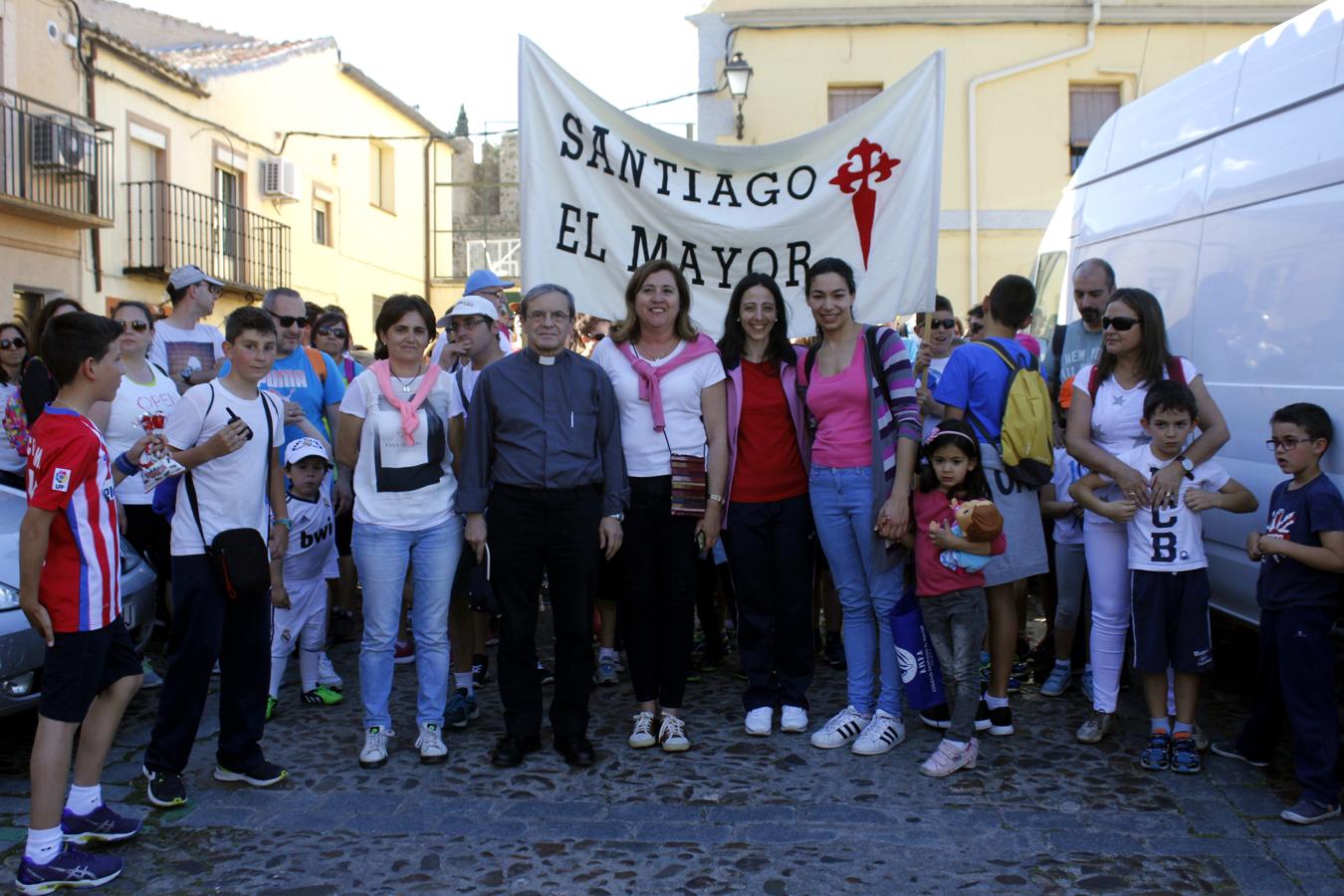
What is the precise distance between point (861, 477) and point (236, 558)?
8.16ft

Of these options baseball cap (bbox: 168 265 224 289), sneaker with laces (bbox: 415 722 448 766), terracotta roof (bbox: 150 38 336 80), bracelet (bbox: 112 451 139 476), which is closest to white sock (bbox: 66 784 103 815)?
sneaker with laces (bbox: 415 722 448 766)

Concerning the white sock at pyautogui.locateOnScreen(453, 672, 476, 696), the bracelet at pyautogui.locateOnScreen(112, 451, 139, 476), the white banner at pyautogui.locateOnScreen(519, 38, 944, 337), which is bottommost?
the white sock at pyautogui.locateOnScreen(453, 672, 476, 696)

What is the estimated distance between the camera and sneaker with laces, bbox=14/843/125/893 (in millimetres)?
3611

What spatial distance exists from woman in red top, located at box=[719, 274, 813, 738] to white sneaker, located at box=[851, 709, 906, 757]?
336 millimetres

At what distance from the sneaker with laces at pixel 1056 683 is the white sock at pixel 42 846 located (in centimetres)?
425

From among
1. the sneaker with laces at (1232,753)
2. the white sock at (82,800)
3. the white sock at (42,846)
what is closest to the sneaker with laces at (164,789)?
the white sock at (82,800)

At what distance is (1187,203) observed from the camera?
543 centimetres

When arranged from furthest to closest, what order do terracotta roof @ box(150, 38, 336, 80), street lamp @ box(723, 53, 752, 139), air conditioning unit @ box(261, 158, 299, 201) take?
air conditioning unit @ box(261, 158, 299, 201) → terracotta roof @ box(150, 38, 336, 80) → street lamp @ box(723, 53, 752, 139)

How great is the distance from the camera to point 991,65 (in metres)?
17.5

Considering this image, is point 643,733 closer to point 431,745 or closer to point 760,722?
point 760,722

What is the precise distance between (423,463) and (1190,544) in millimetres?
3072

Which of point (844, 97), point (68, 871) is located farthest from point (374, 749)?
point (844, 97)

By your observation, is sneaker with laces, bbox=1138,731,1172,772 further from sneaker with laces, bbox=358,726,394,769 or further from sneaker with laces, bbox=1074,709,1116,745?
sneaker with laces, bbox=358,726,394,769

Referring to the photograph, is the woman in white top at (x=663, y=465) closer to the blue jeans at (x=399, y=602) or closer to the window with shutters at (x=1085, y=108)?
the blue jeans at (x=399, y=602)
